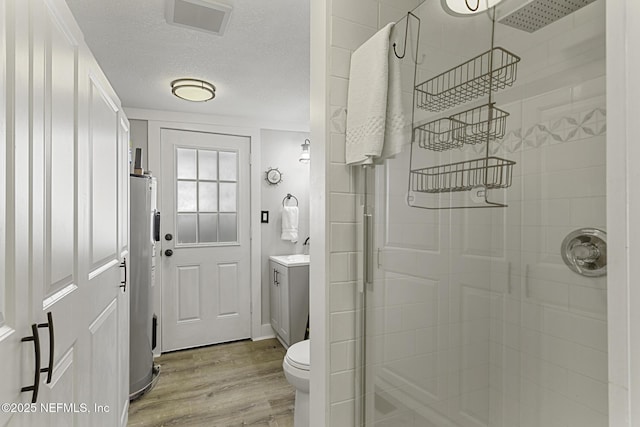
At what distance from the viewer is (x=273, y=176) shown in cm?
359

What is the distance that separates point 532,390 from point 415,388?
365mm

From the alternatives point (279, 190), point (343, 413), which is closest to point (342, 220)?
point (343, 413)

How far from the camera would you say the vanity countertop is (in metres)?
3.13

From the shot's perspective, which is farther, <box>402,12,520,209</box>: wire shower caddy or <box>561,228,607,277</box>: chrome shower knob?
<box>402,12,520,209</box>: wire shower caddy

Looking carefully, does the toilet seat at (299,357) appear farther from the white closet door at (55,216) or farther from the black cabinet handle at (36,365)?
the black cabinet handle at (36,365)

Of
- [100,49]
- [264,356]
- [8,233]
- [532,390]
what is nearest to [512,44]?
[532,390]

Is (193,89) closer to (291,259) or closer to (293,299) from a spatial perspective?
(291,259)

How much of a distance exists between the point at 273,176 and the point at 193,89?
4.21ft

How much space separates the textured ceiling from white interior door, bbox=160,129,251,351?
536mm

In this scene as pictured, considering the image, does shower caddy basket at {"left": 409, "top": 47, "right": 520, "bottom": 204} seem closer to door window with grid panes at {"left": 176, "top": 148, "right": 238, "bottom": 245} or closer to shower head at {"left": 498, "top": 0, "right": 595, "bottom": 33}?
shower head at {"left": 498, "top": 0, "right": 595, "bottom": 33}

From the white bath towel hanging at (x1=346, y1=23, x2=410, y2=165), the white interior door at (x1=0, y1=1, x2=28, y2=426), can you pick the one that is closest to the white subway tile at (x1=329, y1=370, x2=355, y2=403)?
the white bath towel hanging at (x1=346, y1=23, x2=410, y2=165)

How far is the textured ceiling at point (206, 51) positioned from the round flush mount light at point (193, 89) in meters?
0.07

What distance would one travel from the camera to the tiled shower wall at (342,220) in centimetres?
127

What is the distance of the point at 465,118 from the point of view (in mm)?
964
